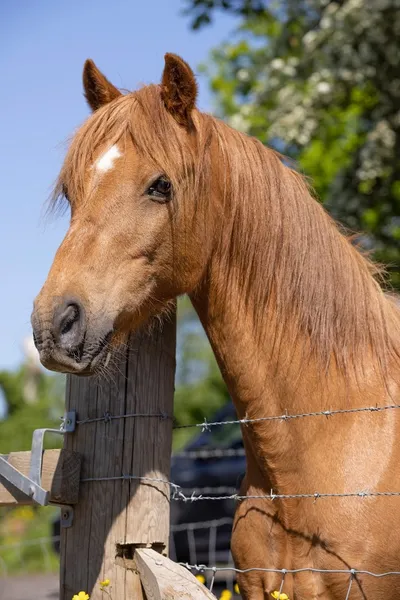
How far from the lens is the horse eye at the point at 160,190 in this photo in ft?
9.00

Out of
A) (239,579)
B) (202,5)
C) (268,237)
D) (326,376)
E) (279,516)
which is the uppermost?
(202,5)

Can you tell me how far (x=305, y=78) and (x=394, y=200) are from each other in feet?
7.05

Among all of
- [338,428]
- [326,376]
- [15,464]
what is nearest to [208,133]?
[326,376]

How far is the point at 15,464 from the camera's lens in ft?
8.38

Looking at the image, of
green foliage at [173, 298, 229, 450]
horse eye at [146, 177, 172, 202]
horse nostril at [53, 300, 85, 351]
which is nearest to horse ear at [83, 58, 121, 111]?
horse eye at [146, 177, 172, 202]

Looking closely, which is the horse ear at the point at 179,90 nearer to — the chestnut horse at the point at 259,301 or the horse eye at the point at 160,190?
the chestnut horse at the point at 259,301

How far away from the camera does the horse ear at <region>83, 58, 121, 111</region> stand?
122 inches

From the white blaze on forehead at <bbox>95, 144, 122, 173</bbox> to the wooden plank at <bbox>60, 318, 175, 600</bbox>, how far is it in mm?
631

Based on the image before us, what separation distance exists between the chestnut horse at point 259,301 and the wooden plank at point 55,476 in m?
0.29

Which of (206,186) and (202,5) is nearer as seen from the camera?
(206,186)

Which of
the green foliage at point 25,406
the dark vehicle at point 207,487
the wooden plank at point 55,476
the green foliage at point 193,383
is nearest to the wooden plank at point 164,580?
the wooden plank at point 55,476

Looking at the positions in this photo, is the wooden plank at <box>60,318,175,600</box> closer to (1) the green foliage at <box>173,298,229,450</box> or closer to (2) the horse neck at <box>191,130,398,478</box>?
(2) the horse neck at <box>191,130,398,478</box>

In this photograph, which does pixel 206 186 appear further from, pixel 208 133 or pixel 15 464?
pixel 15 464

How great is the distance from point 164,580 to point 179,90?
1.70m
